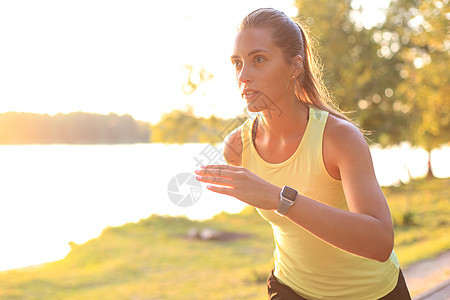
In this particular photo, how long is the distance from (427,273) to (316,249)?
4.80 m

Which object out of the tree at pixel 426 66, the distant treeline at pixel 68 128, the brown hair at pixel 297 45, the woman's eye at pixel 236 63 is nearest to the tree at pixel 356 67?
the tree at pixel 426 66

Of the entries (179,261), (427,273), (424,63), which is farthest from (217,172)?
(179,261)

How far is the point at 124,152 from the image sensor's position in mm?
67438

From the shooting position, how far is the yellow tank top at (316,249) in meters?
1.78

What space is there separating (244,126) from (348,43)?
21.4 m

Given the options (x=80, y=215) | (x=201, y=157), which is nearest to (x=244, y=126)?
(x=201, y=157)

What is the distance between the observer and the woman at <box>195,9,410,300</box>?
4.90ft

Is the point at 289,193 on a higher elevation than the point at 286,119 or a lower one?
lower

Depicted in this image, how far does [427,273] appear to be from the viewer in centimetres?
598

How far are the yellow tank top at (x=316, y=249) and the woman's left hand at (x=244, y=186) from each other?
0.34m

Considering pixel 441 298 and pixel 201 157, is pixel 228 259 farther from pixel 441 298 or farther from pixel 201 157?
pixel 201 157

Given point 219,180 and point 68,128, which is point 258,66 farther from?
point 68,128

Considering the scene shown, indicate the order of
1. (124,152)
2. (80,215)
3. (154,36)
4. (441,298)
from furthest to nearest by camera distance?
(124,152), (80,215), (154,36), (441,298)

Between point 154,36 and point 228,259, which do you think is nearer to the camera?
point 228,259
